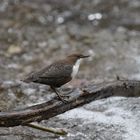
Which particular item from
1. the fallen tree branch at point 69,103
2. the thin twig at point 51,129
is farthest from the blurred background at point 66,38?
the fallen tree branch at point 69,103

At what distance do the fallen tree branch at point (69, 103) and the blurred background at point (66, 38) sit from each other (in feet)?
4.20

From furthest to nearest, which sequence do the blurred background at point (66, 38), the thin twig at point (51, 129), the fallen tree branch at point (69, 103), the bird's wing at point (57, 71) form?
the blurred background at point (66, 38) < the thin twig at point (51, 129) < the bird's wing at point (57, 71) < the fallen tree branch at point (69, 103)

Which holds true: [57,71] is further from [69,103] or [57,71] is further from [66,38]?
[66,38]

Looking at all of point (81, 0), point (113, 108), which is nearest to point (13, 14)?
point (81, 0)

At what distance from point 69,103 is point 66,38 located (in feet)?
12.9

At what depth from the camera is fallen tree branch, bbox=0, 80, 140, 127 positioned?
462 cm

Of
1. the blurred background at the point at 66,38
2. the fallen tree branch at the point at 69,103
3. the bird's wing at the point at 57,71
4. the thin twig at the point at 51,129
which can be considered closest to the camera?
the fallen tree branch at the point at 69,103

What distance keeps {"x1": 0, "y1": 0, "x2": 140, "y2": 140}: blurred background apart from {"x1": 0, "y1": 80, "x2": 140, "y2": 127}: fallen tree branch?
50.4 inches

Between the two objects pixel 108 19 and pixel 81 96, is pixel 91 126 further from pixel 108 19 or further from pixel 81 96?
pixel 108 19

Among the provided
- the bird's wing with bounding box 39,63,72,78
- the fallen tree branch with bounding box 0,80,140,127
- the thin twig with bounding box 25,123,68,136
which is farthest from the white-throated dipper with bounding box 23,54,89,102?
the thin twig with bounding box 25,123,68,136

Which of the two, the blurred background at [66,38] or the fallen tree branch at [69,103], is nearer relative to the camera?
the fallen tree branch at [69,103]

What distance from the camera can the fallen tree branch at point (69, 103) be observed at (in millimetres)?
4621

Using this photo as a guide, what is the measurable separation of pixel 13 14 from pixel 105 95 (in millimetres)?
4738

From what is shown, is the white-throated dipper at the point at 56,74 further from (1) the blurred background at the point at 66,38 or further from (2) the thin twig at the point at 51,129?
(1) the blurred background at the point at 66,38
